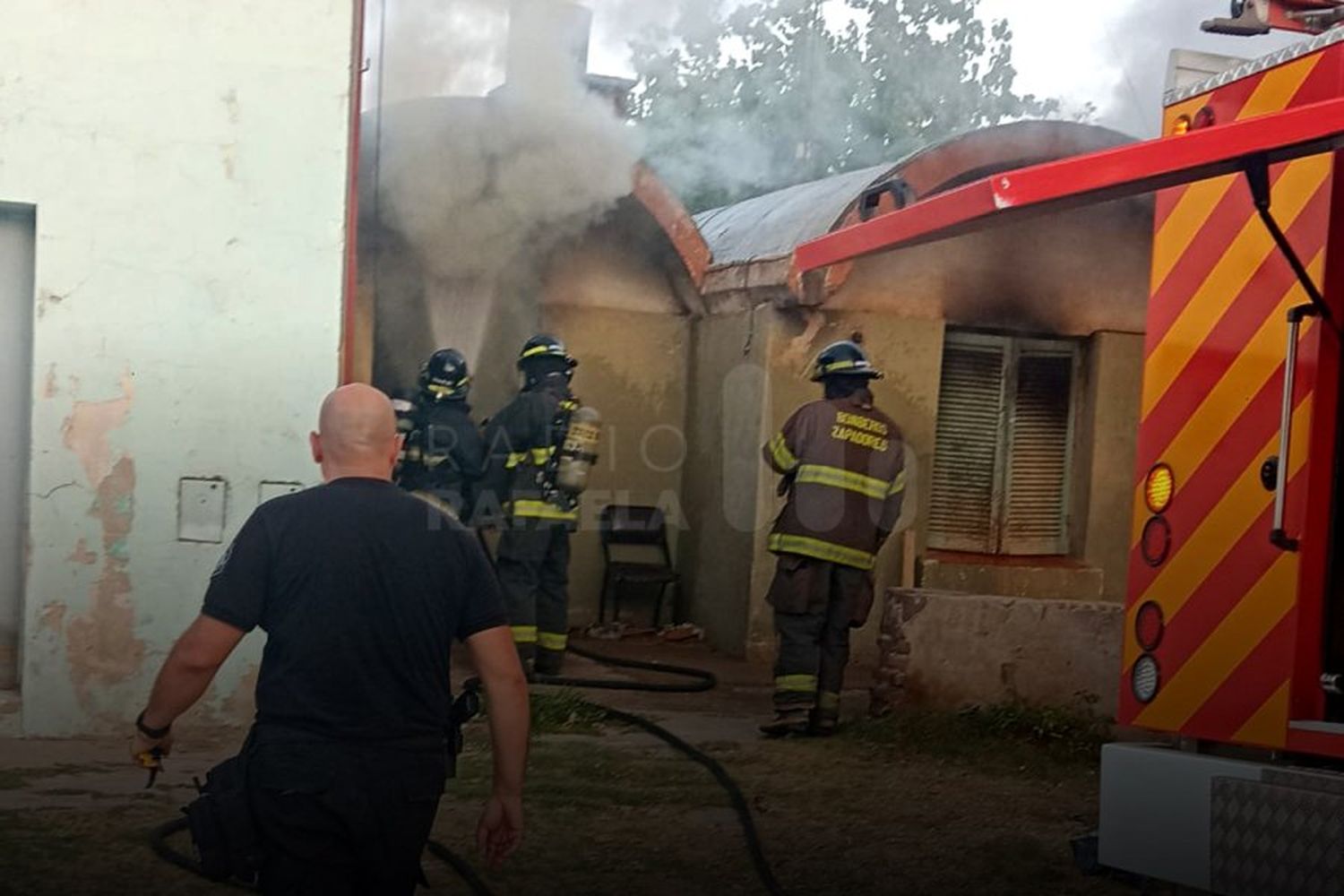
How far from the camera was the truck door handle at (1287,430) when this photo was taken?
3.38 meters

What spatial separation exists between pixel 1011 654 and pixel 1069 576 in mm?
3304

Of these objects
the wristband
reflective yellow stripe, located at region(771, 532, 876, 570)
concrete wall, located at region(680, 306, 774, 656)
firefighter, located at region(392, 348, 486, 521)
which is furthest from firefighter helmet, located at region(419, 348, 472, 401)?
the wristband

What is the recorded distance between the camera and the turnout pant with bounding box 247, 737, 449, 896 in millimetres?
2961

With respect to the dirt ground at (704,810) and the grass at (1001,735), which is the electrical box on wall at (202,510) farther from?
the grass at (1001,735)

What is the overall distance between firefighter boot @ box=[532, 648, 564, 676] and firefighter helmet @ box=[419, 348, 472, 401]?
160cm

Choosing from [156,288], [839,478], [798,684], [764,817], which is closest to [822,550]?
[839,478]

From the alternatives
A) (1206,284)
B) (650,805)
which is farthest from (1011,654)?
(1206,284)

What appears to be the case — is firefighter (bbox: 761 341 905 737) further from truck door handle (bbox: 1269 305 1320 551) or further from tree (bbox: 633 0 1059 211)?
tree (bbox: 633 0 1059 211)

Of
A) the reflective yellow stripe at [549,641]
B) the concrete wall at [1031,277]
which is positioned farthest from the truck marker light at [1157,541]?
the concrete wall at [1031,277]

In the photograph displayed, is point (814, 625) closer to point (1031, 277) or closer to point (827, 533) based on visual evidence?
point (827, 533)

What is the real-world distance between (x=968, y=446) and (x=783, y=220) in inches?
84.2

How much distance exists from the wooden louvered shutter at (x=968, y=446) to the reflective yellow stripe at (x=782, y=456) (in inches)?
137

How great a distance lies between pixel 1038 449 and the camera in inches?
430

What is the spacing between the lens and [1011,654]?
7480 millimetres
